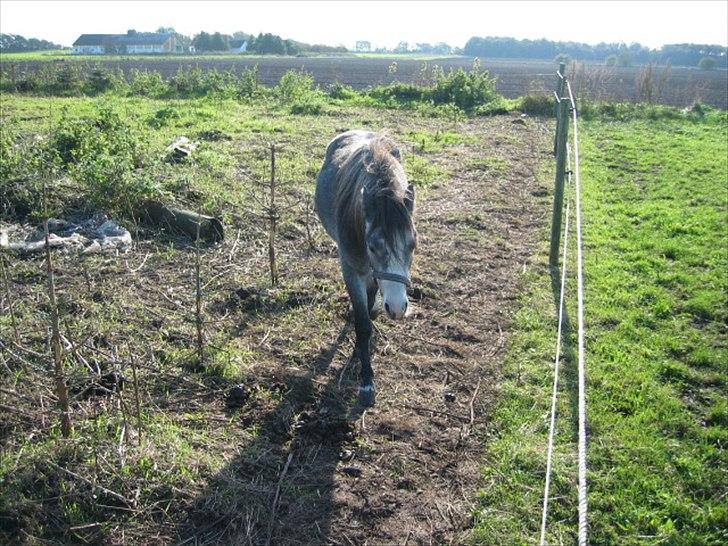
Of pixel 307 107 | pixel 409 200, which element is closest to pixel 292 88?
pixel 307 107

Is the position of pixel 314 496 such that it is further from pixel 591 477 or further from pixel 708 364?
pixel 708 364

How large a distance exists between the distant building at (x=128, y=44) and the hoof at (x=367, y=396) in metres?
93.9

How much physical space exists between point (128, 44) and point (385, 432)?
101898 mm

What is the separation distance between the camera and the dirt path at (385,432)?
3297 millimetres

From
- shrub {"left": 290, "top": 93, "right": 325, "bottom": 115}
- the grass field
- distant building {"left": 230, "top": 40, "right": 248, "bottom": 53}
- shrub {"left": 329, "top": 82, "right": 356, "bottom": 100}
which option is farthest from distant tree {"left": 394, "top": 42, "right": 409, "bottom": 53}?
the grass field

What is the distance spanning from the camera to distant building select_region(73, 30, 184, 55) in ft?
286

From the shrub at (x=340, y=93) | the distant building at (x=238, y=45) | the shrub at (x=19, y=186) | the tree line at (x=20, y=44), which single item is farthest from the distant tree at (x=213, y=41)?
the shrub at (x=19, y=186)

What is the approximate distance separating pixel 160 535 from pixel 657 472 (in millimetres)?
3122

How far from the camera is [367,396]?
4.40 meters

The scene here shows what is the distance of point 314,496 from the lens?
3.48 m

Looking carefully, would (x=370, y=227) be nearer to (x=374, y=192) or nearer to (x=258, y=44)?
(x=374, y=192)

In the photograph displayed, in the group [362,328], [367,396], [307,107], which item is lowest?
[367,396]

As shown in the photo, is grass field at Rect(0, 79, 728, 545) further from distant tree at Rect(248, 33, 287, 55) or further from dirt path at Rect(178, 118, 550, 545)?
distant tree at Rect(248, 33, 287, 55)

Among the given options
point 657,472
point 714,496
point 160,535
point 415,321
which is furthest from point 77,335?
point 714,496
